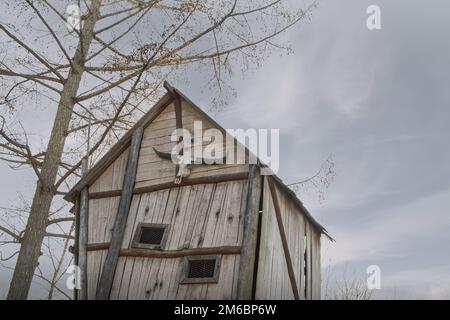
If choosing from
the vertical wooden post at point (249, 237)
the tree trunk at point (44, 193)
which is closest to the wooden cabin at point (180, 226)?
the vertical wooden post at point (249, 237)

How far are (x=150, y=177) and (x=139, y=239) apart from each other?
128 centimetres

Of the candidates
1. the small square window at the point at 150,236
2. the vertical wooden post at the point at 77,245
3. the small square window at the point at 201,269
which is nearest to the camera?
the small square window at the point at 201,269

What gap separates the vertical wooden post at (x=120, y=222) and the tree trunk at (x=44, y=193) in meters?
1.61

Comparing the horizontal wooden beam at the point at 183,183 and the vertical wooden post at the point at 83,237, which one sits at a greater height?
the horizontal wooden beam at the point at 183,183

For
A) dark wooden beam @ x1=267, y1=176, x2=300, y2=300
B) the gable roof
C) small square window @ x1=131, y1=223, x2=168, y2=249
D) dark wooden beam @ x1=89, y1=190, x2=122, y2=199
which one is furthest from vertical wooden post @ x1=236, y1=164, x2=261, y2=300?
dark wooden beam @ x1=89, y1=190, x2=122, y2=199

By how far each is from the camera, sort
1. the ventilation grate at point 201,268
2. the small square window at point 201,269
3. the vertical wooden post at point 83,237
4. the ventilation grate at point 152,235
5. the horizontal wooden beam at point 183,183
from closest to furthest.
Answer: the small square window at point 201,269 → the ventilation grate at point 201,268 → the horizontal wooden beam at point 183,183 → the ventilation grate at point 152,235 → the vertical wooden post at point 83,237

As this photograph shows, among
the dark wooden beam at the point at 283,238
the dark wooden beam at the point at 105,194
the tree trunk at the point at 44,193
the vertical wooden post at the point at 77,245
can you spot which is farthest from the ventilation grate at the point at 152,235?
the tree trunk at the point at 44,193

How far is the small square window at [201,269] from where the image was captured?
755 centimetres

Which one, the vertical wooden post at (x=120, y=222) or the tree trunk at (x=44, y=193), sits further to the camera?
the tree trunk at (x=44, y=193)

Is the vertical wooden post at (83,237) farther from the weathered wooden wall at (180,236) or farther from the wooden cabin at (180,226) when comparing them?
the weathered wooden wall at (180,236)

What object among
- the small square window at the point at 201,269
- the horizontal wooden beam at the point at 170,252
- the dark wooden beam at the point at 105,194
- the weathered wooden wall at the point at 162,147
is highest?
the weathered wooden wall at the point at 162,147

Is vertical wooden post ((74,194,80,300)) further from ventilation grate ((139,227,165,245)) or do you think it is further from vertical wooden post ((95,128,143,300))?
ventilation grate ((139,227,165,245))

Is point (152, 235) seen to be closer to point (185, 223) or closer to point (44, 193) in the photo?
point (185, 223)
